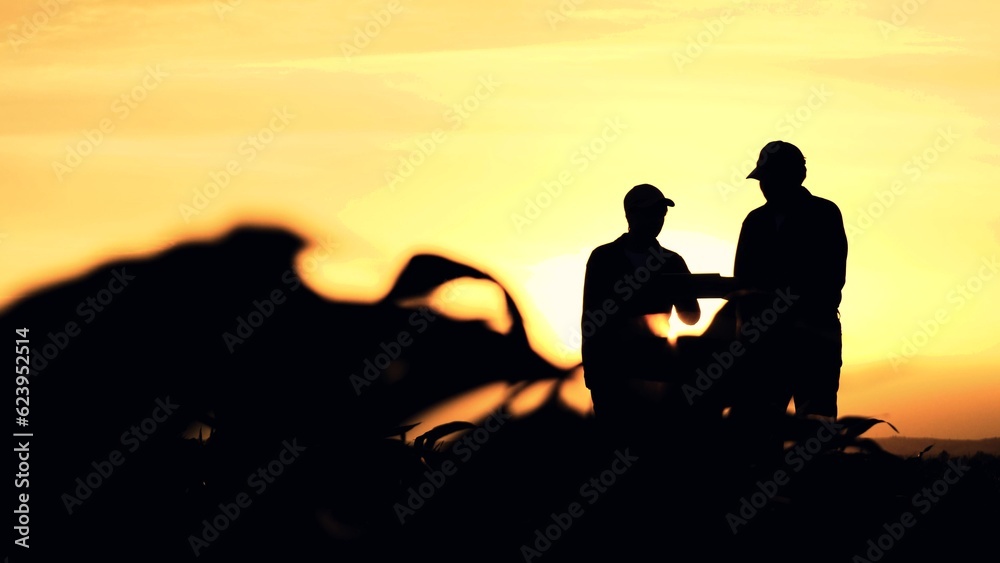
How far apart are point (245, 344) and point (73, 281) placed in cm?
52

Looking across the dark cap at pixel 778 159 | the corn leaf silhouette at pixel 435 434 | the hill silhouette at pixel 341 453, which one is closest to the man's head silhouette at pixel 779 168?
the dark cap at pixel 778 159

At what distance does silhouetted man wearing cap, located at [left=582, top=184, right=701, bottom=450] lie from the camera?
367 cm

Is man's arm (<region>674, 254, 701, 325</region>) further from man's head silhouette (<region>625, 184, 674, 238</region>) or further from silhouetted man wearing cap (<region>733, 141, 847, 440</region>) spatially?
silhouetted man wearing cap (<region>733, 141, 847, 440</region>)

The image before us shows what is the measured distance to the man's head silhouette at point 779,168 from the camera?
6953 millimetres

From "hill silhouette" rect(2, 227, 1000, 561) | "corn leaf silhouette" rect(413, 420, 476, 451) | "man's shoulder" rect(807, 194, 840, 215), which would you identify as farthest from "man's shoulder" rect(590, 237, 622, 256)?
"corn leaf silhouette" rect(413, 420, 476, 451)

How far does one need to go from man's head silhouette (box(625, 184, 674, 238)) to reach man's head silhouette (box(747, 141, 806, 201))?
84 cm

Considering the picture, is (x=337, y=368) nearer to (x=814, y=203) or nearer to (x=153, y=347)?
(x=153, y=347)

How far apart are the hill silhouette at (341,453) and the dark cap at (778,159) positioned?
10.2 feet

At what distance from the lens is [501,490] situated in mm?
3059

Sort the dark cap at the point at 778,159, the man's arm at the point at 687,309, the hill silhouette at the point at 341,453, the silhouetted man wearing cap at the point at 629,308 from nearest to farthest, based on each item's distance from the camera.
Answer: the hill silhouette at the point at 341,453 → the silhouetted man wearing cap at the point at 629,308 → the man's arm at the point at 687,309 → the dark cap at the point at 778,159

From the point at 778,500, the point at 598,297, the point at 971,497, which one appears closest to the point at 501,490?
the point at 778,500

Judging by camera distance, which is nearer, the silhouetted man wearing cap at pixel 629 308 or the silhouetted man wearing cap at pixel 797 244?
the silhouetted man wearing cap at pixel 629 308

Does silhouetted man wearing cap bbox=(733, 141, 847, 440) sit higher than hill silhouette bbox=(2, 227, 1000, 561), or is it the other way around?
silhouetted man wearing cap bbox=(733, 141, 847, 440)

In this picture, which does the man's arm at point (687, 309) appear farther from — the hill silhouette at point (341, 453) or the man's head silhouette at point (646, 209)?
the man's head silhouette at point (646, 209)
